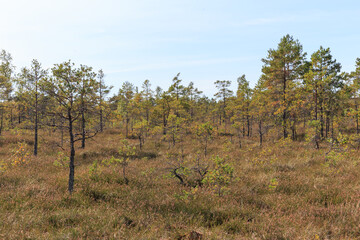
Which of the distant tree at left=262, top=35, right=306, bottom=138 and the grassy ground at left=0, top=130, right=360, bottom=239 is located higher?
the distant tree at left=262, top=35, right=306, bottom=138

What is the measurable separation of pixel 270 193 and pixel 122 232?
5932 mm

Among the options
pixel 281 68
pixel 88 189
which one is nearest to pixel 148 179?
pixel 88 189

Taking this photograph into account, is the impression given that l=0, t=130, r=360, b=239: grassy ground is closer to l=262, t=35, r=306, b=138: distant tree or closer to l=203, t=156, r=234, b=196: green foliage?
l=203, t=156, r=234, b=196: green foliage

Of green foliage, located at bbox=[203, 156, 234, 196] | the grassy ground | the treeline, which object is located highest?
the treeline

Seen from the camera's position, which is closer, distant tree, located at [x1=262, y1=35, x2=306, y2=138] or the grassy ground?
the grassy ground

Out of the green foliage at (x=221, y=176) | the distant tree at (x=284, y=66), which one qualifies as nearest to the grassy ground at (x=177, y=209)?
the green foliage at (x=221, y=176)

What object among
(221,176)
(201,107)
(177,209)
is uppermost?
(201,107)

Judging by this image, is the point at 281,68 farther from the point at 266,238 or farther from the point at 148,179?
the point at 266,238

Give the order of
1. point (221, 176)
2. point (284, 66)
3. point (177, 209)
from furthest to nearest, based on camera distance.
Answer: point (284, 66) → point (221, 176) → point (177, 209)

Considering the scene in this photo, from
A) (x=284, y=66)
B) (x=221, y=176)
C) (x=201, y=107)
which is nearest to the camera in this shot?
(x=221, y=176)

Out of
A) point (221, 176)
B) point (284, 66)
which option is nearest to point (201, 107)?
point (284, 66)

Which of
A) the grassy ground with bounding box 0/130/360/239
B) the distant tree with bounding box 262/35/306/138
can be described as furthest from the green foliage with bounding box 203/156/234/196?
the distant tree with bounding box 262/35/306/138

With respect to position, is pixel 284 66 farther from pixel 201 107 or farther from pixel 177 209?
pixel 201 107

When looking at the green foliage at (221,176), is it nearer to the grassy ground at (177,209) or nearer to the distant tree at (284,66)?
the grassy ground at (177,209)
